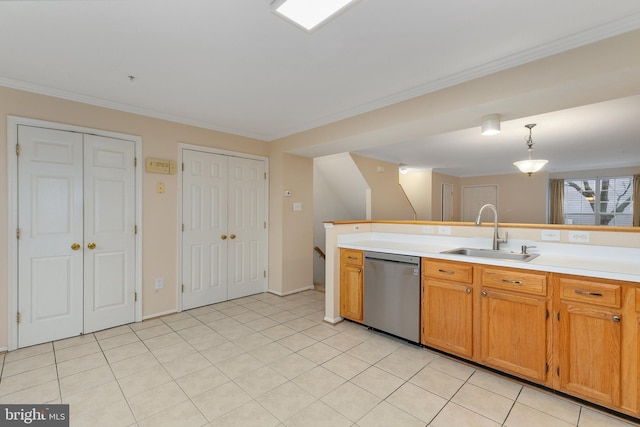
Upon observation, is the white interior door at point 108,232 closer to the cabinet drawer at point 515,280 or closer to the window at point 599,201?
the cabinet drawer at point 515,280

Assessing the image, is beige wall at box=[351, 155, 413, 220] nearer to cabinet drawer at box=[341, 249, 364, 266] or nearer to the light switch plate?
the light switch plate

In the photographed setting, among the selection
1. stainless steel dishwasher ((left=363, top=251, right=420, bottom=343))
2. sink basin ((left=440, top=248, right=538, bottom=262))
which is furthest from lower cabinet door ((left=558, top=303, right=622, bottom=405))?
stainless steel dishwasher ((left=363, top=251, right=420, bottom=343))

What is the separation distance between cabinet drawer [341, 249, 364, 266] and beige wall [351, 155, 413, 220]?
7.58 ft

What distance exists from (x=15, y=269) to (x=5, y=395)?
1.14 meters

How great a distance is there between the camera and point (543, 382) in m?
2.03

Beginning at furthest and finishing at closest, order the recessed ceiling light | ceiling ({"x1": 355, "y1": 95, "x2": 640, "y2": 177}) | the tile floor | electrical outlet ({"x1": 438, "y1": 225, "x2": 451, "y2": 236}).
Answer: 1. ceiling ({"x1": 355, "y1": 95, "x2": 640, "y2": 177})
2. electrical outlet ({"x1": 438, "y1": 225, "x2": 451, "y2": 236})
3. the tile floor
4. the recessed ceiling light

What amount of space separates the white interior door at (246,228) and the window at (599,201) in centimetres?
797

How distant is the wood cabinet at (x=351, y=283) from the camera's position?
315cm

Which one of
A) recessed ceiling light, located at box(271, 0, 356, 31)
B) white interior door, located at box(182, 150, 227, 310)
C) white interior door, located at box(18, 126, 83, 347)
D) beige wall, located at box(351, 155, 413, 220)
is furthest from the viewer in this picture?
beige wall, located at box(351, 155, 413, 220)

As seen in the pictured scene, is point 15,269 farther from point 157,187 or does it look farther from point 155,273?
point 157,187

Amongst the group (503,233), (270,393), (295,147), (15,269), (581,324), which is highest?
(295,147)

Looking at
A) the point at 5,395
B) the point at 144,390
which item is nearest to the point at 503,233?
the point at 144,390

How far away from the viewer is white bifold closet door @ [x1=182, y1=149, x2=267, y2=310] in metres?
3.71

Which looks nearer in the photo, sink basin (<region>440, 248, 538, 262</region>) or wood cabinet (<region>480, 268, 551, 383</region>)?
wood cabinet (<region>480, 268, 551, 383</region>)
